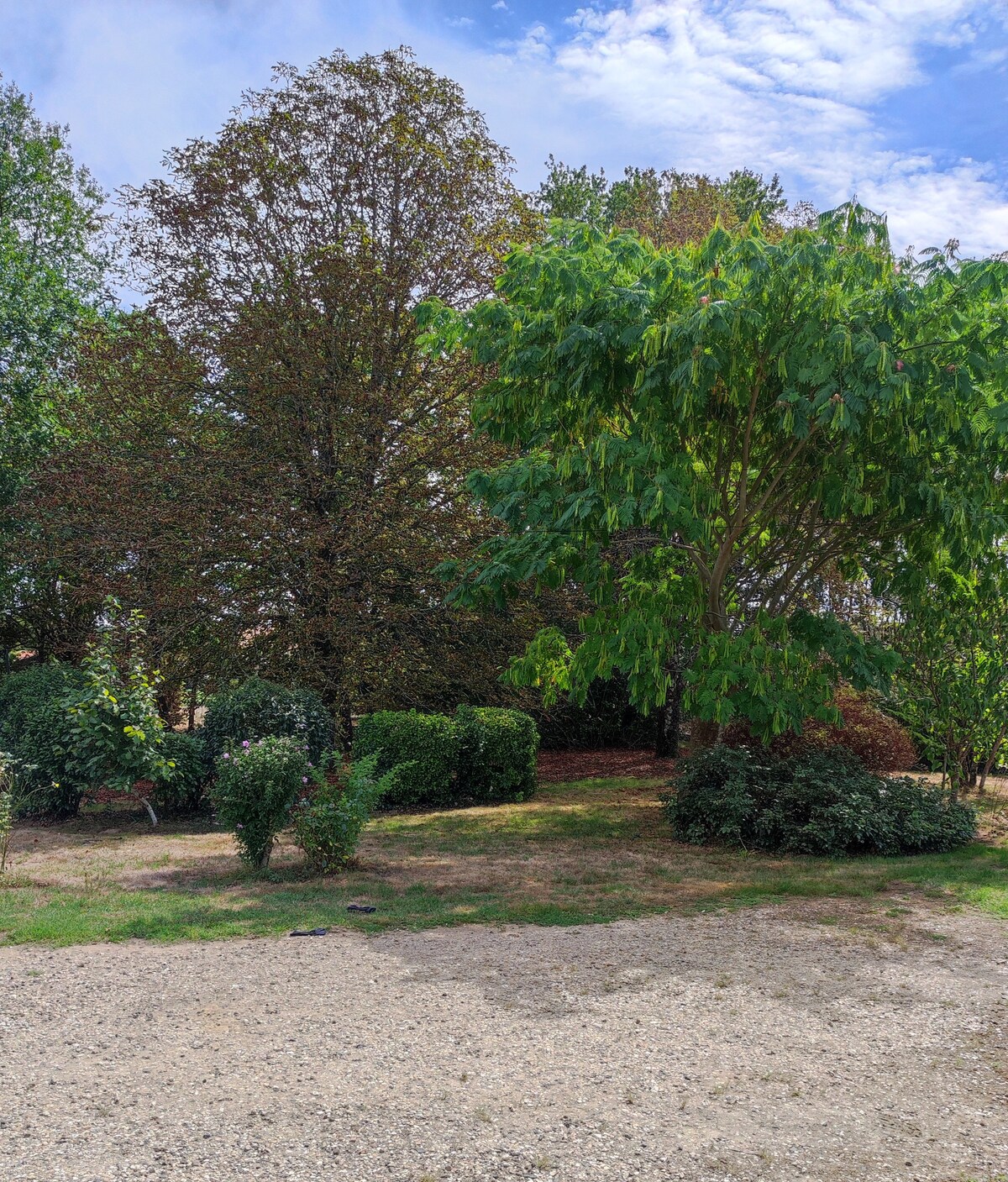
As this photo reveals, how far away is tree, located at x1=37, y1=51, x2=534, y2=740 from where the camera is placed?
38.3 ft

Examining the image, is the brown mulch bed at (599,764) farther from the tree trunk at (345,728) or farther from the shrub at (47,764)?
the shrub at (47,764)

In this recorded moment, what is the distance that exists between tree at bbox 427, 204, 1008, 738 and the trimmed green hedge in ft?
5.44

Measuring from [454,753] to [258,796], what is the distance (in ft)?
12.2

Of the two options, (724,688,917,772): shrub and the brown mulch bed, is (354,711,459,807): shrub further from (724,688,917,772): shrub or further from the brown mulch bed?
(724,688,917,772): shrub

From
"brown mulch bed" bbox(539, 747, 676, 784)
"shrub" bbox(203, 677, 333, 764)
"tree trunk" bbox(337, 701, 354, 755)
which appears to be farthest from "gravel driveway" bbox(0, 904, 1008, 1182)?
"brown mulch bed" bbox(539, 747, 676, 784)

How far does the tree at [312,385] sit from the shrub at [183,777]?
2.02m

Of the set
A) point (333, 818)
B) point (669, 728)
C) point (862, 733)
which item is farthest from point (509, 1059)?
point (669, 728)

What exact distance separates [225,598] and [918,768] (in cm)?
955

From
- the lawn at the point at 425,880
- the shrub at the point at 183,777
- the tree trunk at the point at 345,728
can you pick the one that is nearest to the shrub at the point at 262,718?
the shrub at the point at 183,777

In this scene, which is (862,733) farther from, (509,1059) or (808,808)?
(509,1059)

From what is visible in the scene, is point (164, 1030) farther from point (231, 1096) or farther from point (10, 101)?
point (10, 101)

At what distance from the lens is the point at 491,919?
19.7ft

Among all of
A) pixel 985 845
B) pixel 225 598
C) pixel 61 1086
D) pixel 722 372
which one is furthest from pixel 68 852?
pixel 985 845

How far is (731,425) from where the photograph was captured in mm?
8500
